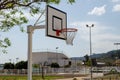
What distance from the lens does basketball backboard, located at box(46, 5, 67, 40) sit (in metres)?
12.9

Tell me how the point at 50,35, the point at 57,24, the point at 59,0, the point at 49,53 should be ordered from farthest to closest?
the point at 49,53, the point at 59,0, the point at 57,24, the point at 50,35

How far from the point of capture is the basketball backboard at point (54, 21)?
12945 mm

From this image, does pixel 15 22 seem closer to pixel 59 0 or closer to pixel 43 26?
pixel 59 0

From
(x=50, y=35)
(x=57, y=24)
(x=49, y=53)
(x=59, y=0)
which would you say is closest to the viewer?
(x=50, y=35)

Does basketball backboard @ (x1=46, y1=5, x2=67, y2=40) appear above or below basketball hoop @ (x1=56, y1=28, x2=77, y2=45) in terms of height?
above

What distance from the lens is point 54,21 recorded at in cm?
1348

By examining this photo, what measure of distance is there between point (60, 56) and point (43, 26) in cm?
9065

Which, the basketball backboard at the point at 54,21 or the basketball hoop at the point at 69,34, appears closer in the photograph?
the basketball backboard at the point at 54,21

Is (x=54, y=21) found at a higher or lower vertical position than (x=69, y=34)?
higher

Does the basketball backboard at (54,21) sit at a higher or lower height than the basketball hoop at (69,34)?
higher

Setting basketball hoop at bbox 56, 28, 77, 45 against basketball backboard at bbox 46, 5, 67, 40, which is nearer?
basketball backboard at bbox 46, 5, 67, 40

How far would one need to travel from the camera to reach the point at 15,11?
1650 centimetres

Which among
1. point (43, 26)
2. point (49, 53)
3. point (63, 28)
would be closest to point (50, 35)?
point (43, 26)

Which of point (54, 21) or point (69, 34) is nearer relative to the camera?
point (54, 21)
